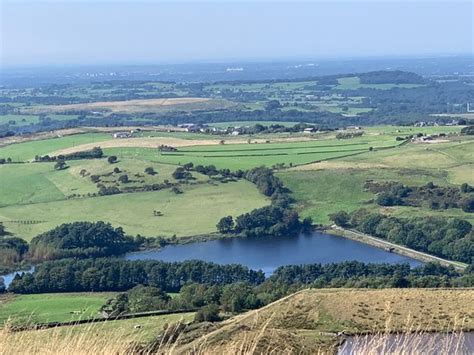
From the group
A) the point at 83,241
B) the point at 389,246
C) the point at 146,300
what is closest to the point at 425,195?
the point at 389,246

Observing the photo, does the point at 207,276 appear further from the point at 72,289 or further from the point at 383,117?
the point at 383,117

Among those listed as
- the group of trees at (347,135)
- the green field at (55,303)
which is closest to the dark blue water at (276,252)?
the green field at (55,303)

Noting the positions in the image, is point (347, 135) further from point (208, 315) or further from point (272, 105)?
point (208, 315)

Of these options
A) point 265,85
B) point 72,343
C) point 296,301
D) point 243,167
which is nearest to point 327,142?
point 243,167

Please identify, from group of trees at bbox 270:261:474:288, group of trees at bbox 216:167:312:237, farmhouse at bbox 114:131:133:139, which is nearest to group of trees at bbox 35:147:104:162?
farmhouse at bbox 114:131:133:139

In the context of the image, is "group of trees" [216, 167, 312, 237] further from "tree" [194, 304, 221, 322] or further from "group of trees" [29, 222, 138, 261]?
"tree" [194, 304, 221, 322]

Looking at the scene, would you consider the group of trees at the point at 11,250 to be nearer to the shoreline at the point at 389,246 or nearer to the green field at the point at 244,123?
the shoreline at the point at 389,246
